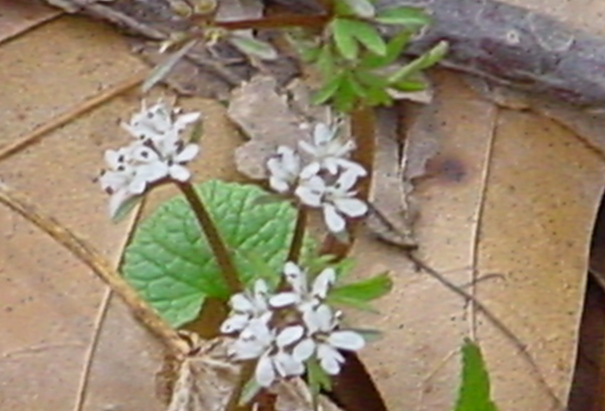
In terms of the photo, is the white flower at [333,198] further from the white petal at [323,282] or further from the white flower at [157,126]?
the white flower at [157,126]

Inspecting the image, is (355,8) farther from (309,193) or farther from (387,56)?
(309,193)

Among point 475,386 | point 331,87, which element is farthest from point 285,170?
point 475,386

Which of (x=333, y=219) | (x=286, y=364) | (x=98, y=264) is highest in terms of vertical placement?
(x=333, y=219)

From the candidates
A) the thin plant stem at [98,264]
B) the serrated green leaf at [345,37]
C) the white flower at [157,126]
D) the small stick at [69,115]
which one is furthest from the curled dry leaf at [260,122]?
the serrated green leaf at [345,37]

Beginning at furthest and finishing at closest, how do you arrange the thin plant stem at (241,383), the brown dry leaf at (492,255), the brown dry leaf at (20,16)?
the brown dry leaf at (20,16) → the brown dry leaf at (492,255) → the thin plant stem at (241,383)

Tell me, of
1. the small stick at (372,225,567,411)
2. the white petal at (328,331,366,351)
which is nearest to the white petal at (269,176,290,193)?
the white petal at (328,331,366,351)

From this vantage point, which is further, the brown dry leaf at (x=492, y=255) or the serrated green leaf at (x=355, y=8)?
the brown dry leaf at (x=492, y=255)

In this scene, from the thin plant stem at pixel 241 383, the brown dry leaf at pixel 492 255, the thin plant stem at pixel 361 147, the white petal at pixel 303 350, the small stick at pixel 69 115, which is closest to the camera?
Answer: the white petal at pixel 303 350
